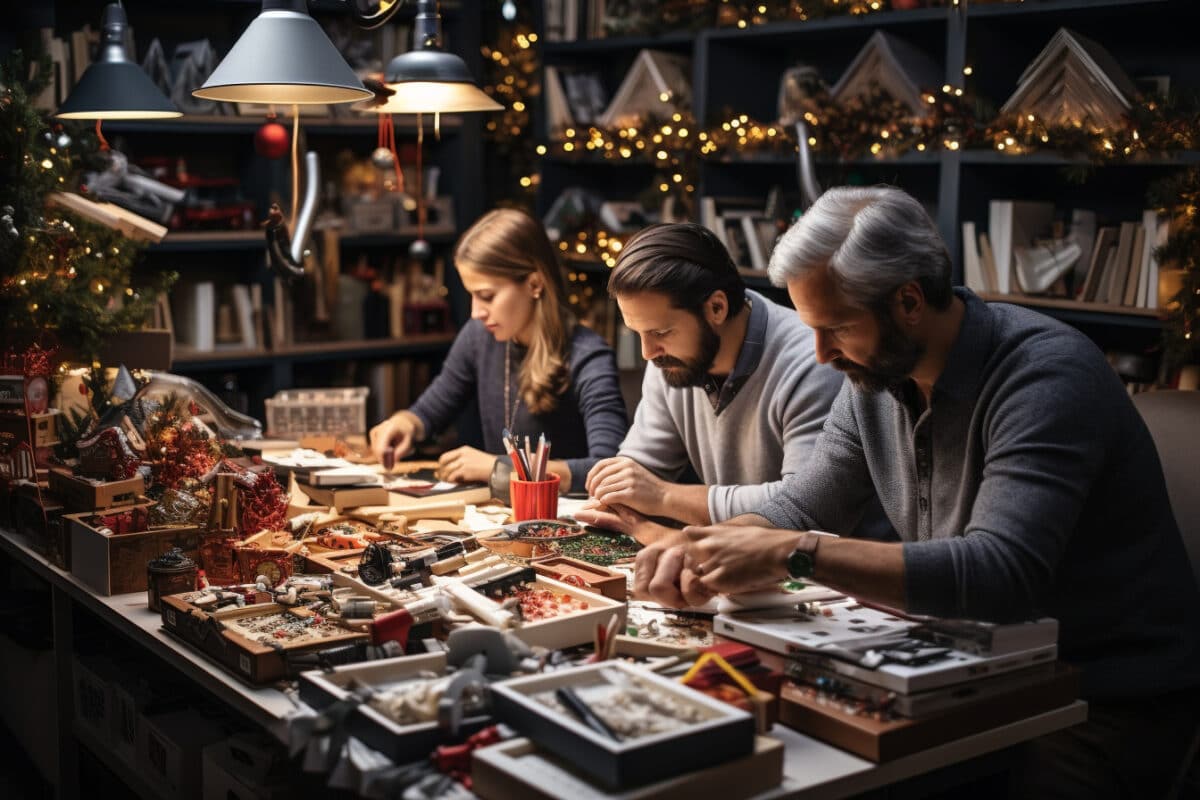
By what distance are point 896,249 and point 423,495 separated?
54.2 inches

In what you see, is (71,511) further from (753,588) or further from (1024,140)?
(1024,140)

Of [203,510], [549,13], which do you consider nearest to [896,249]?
[203,510]

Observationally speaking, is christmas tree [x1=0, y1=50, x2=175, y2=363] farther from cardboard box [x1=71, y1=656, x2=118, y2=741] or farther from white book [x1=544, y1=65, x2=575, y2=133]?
white book [x1=544, y1=65, x2=575, y2=133]

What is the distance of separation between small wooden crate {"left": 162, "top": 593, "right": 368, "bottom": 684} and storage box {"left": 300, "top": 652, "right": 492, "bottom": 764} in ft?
0.21

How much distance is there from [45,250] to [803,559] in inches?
90.5

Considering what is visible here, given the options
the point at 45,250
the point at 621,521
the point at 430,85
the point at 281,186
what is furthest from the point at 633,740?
the point at 281,186

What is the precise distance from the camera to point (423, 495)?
2.90 metres

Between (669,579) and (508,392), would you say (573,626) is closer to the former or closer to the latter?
(669,579)

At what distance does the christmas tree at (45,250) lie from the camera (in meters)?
3.17

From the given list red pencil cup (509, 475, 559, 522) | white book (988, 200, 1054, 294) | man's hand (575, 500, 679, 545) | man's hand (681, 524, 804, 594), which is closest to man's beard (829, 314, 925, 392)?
man's hand (681, 524, 804, 594)

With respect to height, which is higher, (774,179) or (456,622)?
(774,179)

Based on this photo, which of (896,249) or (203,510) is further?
(203,510)

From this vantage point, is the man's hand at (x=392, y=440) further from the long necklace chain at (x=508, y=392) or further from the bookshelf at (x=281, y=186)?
the bookshelf at (x=281, y=186)

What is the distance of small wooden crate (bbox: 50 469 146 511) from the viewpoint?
7.99 feet
